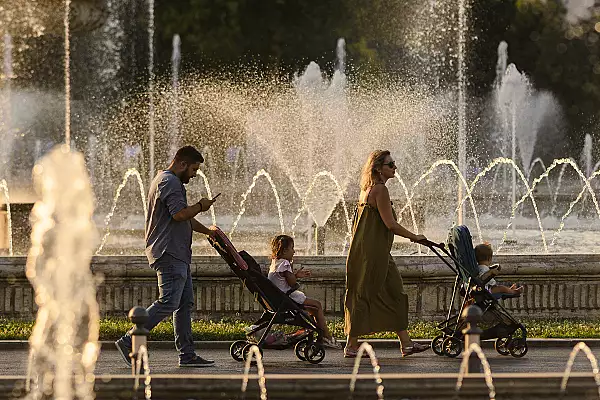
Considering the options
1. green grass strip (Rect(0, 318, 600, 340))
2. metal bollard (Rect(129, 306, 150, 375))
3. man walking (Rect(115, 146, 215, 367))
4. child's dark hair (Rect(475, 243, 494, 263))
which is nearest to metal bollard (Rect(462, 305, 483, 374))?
metal bollard (Rect(129, 306, 150, 375))

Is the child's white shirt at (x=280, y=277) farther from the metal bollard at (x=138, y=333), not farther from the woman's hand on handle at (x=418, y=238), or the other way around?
the metal bollard at (x=138, y=333)

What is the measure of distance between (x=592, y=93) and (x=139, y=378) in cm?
4790

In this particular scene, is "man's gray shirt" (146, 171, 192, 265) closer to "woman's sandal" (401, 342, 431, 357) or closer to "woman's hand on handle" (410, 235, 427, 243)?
"woman's hand on handle" (410, 235, 427, 243)

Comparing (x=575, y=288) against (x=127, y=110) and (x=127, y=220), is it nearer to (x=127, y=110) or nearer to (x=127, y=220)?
(x=127, y=220)

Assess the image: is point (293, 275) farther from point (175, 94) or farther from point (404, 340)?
point (175, 94)

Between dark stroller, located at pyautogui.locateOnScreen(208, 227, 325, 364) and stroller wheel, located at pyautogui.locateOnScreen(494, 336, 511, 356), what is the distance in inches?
55.5

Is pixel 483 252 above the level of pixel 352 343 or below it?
above

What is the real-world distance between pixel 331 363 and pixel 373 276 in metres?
0.71

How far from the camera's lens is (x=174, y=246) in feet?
34.8

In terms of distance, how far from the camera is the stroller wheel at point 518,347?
451 inches

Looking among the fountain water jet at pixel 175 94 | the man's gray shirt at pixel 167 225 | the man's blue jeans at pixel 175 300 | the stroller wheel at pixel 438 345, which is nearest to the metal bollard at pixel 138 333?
the man's blue jeans at pixel 175 300

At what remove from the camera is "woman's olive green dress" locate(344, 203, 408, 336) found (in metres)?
11.3

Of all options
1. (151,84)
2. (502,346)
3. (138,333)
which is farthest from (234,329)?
(151,84)

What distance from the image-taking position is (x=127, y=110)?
147 feet
